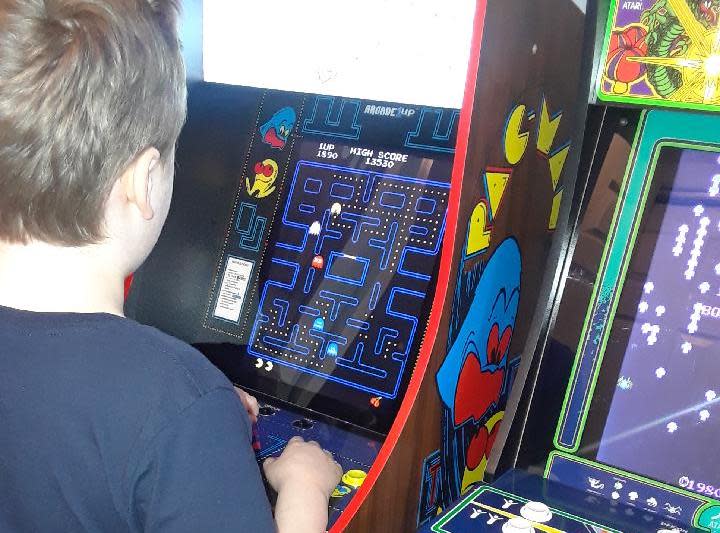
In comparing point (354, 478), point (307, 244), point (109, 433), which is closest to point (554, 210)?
point (307, 244)

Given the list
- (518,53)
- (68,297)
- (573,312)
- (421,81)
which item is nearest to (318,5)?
(421,81)

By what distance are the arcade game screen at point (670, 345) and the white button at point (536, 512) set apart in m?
0.14

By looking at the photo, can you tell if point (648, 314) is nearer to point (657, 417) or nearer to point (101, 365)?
point (657, 417)

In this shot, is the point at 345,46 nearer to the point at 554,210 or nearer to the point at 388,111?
the point at 388,111

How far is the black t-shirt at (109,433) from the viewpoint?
70 centimetres

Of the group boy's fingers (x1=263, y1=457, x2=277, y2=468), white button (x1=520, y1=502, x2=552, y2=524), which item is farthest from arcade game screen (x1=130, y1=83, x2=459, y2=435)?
white button (x1=520, y1=502, x2=552, y2=524)

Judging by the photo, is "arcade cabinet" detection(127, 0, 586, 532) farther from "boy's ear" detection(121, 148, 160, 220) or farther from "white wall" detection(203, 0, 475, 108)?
"boy's ear" detection(121, 148, 160, 220)

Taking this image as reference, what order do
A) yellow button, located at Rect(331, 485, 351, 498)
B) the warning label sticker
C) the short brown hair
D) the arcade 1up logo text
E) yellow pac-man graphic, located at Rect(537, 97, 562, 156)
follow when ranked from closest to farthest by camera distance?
the short brown hair, yellow button, located at Rect(331, 485, 351, 498), yellow pac-man graphic, located at Rect(537, 97, 562, 156), the arcade 1up logo text, the warning label sticker

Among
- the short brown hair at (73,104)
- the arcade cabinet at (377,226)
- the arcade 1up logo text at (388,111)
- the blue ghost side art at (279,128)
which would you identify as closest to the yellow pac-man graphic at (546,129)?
the arcade cabinet at (377,226)

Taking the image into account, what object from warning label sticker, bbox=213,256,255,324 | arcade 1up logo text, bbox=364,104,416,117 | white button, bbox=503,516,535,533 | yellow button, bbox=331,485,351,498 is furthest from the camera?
warning label sticker, bbox=213,256,255,324

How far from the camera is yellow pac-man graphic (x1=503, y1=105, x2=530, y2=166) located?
108 centimetres

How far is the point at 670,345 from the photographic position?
3.33ft

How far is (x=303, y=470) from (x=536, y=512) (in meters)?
0.30

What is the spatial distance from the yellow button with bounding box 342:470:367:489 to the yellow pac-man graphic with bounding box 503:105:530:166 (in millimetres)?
493
